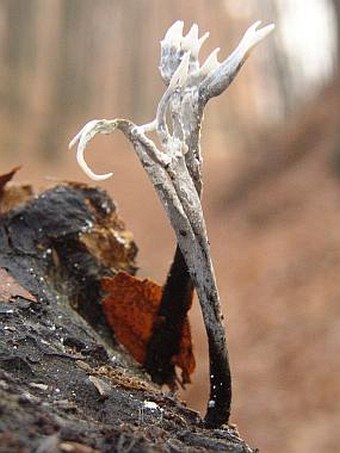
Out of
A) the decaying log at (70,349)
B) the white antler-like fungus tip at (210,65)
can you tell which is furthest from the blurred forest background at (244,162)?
the white antler-like fungus tip at (210,65)

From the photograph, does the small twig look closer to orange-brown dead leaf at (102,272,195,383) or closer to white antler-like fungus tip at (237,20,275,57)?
white antler-like fungus tip at (237,20,275,57)

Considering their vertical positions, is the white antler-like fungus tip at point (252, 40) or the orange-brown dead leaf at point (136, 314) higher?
the white antler-like fungus tip at point (252, 40)

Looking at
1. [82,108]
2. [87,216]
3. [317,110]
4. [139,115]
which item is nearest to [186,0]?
[139,115]

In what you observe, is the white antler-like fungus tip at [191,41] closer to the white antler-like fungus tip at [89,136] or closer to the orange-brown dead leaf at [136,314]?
the white antler-like fungus tip at [89,136]

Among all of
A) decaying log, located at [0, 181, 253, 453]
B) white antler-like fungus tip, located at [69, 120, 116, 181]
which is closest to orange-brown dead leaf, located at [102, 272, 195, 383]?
decaying log, located at [0, 181, 253, 453]

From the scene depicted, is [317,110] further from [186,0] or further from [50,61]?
[186,0]

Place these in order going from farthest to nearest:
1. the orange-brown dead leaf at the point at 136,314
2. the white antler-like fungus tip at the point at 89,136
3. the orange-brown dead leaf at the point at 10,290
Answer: the orange-brown dead leaf at the point at 136,314 < the orange-brown dead leaf at the point at 10,290 < the white antler-like fungus tip at the point at 89,136

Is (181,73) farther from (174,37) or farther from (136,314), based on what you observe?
(136,314)
